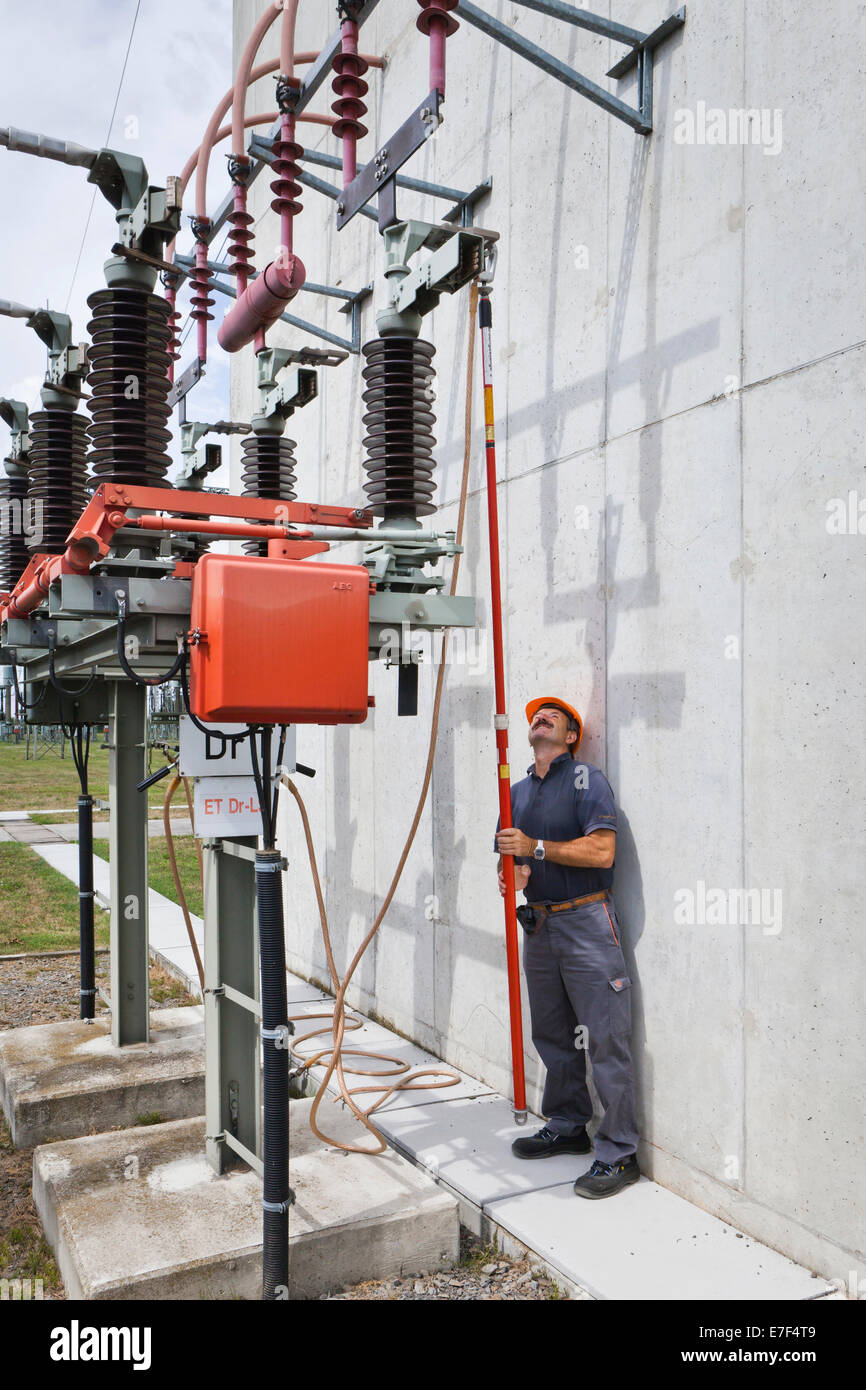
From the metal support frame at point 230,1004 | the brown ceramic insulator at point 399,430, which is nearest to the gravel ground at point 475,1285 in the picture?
the metal support frame at point 230,1004

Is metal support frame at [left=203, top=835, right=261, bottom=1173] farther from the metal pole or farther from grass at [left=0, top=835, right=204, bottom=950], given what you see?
grass at [left=0, top=835, right=204, bottom=950]

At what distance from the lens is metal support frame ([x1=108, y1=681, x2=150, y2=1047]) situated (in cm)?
507

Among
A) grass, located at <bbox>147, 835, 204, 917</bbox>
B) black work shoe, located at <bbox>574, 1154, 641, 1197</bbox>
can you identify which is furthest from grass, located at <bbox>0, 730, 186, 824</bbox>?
black work shoe, located at <bbox>574, 1154, 641, 1197</bbox>

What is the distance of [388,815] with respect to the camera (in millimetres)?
5809

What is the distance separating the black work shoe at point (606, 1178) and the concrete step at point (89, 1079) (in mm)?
1998

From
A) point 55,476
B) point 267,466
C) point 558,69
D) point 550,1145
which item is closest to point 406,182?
point 558,69

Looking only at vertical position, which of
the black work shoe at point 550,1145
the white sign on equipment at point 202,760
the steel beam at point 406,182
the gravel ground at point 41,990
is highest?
the steel beam at point 406,182

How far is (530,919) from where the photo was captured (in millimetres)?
3943

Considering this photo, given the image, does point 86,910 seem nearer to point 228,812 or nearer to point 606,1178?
point 228,812

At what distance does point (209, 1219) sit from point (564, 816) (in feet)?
5.84

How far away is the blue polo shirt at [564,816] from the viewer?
3.80m

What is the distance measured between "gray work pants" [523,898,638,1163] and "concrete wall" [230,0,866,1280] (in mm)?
109

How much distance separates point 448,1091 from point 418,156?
462 cm

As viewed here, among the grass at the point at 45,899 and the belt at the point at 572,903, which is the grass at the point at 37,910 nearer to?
the grass at the point at 45,899
